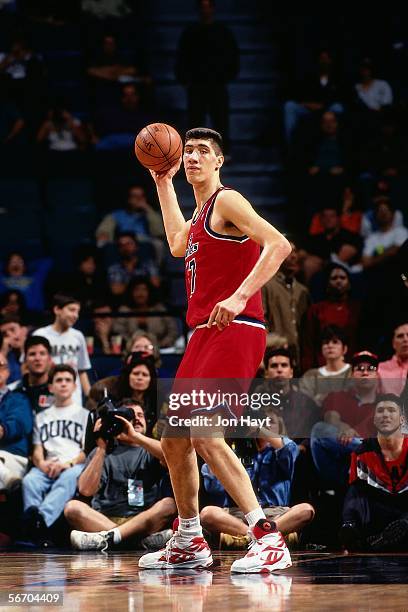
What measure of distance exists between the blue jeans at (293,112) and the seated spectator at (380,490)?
19.0ft

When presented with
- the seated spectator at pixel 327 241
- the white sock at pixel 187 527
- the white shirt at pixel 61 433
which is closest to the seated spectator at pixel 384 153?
the seated spectator at pixel 327 241

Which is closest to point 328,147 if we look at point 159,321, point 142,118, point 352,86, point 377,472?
point 352,86

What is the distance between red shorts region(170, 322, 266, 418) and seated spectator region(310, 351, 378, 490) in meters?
2.31

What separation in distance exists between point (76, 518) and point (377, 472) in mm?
2047

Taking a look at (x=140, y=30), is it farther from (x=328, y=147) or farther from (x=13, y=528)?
(x=13, y=528)

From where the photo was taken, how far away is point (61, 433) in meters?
8.98

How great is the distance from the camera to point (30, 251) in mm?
12336

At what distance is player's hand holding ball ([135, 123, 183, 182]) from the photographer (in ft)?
21.7

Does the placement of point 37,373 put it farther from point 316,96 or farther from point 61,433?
point 316,96

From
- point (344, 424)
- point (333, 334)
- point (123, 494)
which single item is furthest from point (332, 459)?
point (123, 494)

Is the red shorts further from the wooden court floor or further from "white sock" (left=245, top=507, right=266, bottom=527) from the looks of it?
the wooden court floor

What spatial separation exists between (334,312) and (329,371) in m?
1.11

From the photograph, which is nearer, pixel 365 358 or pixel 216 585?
pixel 216 585

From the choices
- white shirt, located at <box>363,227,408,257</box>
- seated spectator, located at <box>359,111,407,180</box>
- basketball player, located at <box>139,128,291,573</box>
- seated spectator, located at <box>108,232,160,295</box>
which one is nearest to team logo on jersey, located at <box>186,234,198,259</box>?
basketball player, located at <box>139,128,291,573</box>
